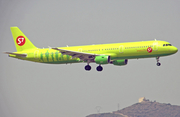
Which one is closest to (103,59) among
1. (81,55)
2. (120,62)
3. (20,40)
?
(81,55)

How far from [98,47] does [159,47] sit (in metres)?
13.5

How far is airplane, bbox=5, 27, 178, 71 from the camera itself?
67062 millimetres

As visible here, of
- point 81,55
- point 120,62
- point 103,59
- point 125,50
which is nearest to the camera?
point 125,50

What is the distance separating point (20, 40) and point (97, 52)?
75.6 ft

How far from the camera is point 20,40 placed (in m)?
83.2

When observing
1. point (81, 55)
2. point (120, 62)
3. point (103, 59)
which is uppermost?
point (81, 55)

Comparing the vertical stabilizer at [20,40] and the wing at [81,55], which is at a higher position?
the vertical stabilizer at [20,40]

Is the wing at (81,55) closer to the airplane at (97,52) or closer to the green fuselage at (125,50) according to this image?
the airplane at (97,52)

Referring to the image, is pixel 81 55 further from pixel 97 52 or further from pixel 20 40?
pixel 20 40

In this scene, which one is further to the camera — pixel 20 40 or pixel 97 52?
pixel 20 40

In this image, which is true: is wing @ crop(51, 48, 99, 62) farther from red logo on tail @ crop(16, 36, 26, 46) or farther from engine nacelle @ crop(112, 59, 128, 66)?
red logo on tail @ crop(16, 36, 26, 46)

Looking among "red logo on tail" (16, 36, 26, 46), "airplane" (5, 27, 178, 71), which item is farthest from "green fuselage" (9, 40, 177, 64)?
"red logo on tail" (16, 36, 26, 46)

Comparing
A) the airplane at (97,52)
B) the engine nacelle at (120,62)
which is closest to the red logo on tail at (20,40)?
the airplane at (97,52)

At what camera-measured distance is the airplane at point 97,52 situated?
67062mm
